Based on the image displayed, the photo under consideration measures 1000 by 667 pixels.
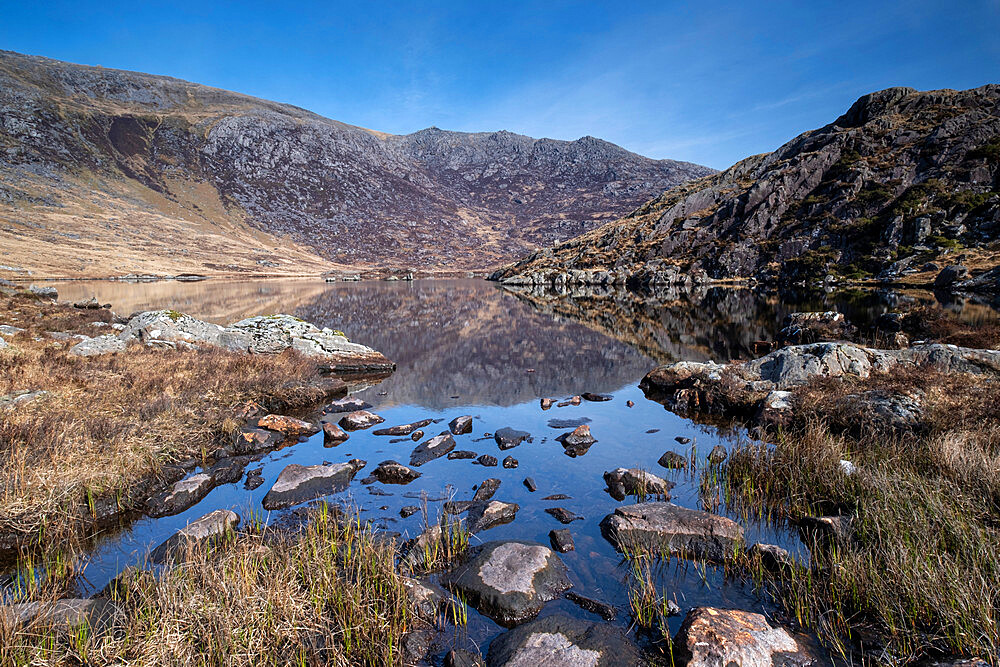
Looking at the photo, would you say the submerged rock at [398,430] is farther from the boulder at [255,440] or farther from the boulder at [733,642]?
the boulder at [733,642]

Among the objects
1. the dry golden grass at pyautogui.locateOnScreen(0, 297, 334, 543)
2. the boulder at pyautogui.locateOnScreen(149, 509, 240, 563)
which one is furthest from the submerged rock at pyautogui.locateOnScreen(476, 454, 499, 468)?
the dry golden grass at pyautogui.locateOnScreen(0, 297, 334, 543)

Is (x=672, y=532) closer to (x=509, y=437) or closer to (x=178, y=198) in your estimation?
(x=509, y=437)

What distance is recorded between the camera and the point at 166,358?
55.5 feet

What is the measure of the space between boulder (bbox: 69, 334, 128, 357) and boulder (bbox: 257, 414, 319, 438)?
29.0 feet

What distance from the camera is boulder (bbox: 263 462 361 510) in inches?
363

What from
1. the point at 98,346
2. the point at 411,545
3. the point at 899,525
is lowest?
the point at 411,545

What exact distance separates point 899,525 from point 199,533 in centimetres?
1042

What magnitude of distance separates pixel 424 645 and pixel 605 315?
4137cm

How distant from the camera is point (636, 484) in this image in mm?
9758

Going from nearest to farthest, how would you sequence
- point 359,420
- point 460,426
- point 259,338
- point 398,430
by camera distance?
point 398,430
point 460,426
point 359,420
point 259,338

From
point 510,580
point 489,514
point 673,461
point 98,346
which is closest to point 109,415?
point 98,346

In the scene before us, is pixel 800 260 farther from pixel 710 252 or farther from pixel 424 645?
pixel 424 645

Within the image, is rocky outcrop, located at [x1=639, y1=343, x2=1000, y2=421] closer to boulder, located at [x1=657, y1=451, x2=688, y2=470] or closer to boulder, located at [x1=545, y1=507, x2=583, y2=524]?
boulder, located at [x1=657, y1=451, x2=688, y2=470]

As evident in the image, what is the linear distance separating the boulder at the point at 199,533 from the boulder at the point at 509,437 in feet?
22.1
